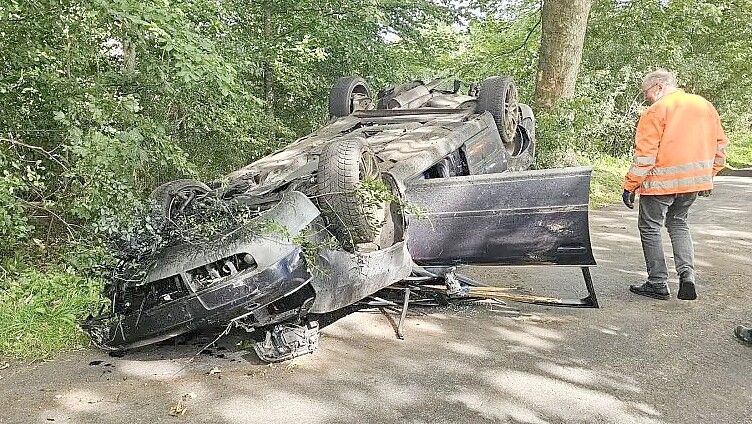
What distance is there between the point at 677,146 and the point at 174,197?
A: 3472mm

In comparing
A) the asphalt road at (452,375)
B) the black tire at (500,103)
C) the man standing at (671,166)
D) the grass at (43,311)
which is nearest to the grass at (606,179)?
the black tire at (500,103)

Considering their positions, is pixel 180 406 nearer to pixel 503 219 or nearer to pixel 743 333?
pixel 503 219

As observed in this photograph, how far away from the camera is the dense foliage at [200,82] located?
4828 millimetres

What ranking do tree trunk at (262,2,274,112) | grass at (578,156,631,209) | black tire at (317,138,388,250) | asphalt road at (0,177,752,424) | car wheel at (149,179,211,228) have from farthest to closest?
grass at (578,156,631,209) → tree trunk at (262,2,274,112) → car wheel at (149,179,211,228) → black tire at (317,138,388,250) → asphalt road at (0,177,752,424)

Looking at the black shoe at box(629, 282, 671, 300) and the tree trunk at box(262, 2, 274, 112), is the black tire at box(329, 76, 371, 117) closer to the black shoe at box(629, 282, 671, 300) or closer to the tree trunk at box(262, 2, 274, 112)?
the black shoe at box(629, 282, 671, 300)

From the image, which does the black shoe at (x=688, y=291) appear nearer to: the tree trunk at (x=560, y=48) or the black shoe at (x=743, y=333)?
the black shoe at (x=743, y=333)

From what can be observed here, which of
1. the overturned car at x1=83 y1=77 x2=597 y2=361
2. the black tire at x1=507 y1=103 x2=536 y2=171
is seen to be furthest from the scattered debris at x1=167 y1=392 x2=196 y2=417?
the black tire at x1=507 y1=103 x2=536 y2=171

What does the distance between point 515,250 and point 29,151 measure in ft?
14.2

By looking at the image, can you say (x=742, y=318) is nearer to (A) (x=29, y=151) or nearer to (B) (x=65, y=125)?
(B) (x=65, y=125)

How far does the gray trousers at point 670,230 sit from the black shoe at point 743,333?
801mm

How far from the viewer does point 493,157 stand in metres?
5.60

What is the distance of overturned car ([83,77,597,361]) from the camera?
11.0 ft

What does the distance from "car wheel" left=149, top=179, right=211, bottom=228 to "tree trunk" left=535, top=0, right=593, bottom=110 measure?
24.5 feet

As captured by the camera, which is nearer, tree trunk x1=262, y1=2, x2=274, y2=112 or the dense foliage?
the dense foliage
